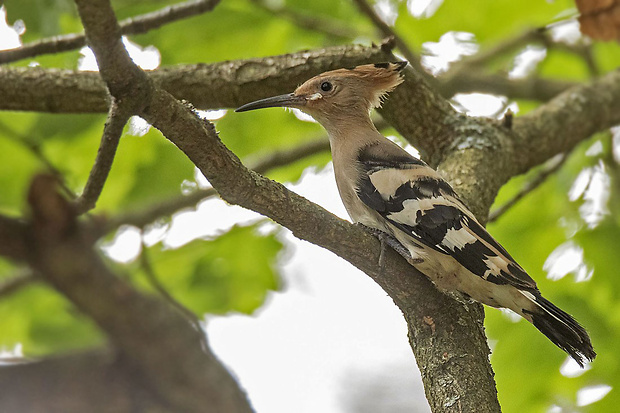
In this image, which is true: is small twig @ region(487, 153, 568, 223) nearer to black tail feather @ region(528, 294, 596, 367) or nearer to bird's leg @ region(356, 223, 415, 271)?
black tail feather @ region(528, 294, 596, 367)

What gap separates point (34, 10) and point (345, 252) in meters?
2.15

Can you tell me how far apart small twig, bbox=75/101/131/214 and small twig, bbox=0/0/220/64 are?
0.84m

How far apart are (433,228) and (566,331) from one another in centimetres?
62

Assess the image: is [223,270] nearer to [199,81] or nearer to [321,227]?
[199,81]

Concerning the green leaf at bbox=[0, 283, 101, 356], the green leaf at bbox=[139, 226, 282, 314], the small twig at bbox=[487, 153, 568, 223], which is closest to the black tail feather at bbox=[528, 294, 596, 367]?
the small twig at bbox=[487, 153, 568, 223]

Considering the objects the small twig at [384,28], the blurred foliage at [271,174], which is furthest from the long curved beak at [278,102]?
the blurred foliage at [271,174]

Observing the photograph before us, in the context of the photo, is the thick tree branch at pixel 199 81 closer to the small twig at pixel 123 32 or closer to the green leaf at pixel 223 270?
the small twig at pixel 123 32

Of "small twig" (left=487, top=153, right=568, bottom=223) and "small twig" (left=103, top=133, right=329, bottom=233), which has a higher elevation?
"small twig" (left=103, top=133, right=329, bottom=233)

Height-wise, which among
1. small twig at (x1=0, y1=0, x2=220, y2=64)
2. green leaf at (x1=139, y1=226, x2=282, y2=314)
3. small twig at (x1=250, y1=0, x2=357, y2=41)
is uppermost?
small twig at (x1=250, y1=0, x2=357, y2=41)

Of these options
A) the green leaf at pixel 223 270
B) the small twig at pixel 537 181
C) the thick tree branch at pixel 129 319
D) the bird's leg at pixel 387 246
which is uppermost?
the green leaf at pixel 223 270

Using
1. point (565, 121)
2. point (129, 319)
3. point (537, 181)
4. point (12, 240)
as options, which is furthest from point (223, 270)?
point (12, 240)

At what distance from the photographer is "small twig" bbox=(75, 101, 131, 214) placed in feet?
7.55

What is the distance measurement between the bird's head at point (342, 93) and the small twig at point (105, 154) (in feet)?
2.91

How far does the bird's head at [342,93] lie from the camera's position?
3.51 meters
